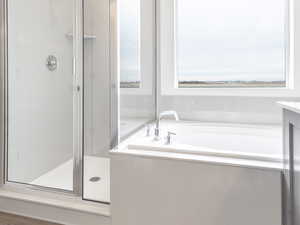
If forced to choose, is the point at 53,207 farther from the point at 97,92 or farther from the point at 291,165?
the point at 291,165

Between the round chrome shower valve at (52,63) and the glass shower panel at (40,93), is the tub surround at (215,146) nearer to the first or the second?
the glass shower panel at (40,93)

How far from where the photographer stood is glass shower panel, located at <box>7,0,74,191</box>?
88.0 inches

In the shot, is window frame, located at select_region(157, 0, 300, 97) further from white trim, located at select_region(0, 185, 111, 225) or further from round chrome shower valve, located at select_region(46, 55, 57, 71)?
white trim, located at select_region(0, 185, 111, 225)

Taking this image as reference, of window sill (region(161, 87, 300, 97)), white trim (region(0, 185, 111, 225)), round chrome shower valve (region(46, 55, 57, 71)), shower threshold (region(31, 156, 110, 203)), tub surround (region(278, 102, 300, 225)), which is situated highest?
round chrome shower valve (region(46, 55, 57, 71))

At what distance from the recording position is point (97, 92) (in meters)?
2.44

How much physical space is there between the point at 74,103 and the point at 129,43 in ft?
2.33

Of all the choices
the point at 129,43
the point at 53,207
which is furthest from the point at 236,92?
the point at 53,207

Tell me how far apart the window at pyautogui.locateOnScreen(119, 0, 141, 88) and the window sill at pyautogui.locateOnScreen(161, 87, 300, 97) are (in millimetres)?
564

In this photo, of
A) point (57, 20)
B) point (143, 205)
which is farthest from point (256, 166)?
point (57, 20)

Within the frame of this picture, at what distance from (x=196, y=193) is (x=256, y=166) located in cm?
39

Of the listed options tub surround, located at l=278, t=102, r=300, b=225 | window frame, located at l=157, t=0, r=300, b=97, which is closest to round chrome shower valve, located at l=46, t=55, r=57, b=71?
window frame, located at l=157, t=0, r=300, b=97

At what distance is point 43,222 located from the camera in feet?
6.01

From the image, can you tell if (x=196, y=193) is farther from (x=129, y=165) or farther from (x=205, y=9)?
(x=205, y=9)

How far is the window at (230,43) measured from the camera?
90.5 inches
